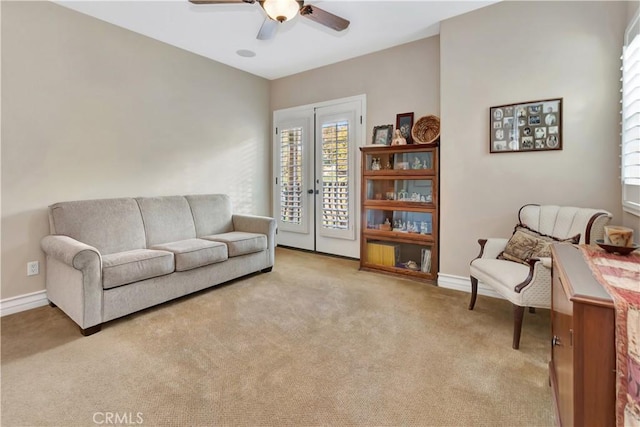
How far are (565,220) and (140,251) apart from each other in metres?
3.57

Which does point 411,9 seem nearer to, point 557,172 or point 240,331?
point 557,172

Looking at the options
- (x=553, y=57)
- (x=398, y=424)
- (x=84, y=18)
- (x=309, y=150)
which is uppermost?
(x=84, y=18)

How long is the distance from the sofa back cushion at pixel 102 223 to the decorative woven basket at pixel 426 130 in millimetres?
3168

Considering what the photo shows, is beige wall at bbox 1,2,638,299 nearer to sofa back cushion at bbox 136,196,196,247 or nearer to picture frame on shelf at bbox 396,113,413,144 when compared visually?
picture frame on shelf at bbox 396,113,413,144

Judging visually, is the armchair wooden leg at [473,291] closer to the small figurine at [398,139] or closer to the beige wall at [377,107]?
the beige wall at [377,107]

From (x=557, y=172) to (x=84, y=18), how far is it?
465cm

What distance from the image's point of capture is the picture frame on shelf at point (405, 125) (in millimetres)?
3799

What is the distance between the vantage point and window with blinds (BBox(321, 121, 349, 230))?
439 cm

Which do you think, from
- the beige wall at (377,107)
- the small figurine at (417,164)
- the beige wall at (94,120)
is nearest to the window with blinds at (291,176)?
the beige wall at (94,120)

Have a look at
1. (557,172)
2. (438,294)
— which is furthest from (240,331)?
(557,172)

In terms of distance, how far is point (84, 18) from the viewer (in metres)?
3.04

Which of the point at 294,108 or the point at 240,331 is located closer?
the point at 240,331

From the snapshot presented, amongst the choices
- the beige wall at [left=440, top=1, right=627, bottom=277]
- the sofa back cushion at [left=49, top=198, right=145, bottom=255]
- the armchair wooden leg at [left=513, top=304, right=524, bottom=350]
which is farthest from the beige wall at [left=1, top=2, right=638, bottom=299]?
the armchair wooden leg at [left=513, top=304, right=524, bottom=350]

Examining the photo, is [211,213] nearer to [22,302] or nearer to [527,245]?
[22,302]
